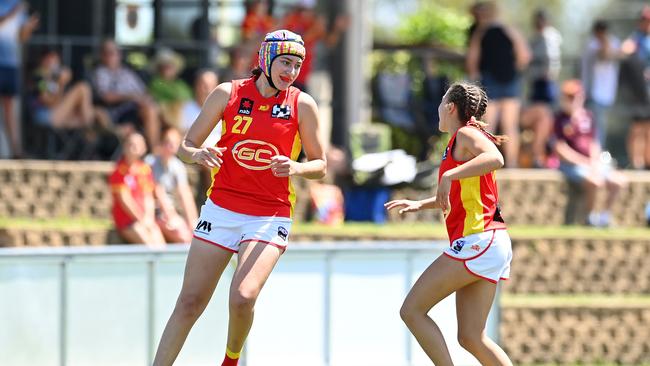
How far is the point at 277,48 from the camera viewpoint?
8.08 meters

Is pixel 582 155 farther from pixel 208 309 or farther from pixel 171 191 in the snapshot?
pixel 208 309

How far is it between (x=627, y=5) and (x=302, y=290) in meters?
12.2

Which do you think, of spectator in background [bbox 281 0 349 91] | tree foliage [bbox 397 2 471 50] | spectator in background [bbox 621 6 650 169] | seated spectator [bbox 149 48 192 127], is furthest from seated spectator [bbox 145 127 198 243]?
tree foliage [bbox 397 2 471 50]

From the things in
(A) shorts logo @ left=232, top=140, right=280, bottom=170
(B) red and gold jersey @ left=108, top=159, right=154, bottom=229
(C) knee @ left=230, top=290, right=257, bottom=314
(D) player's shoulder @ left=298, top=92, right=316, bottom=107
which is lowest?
(C) knee @ left=230, top=290, right=257, bottom=314

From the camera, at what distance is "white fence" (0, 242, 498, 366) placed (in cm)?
1016

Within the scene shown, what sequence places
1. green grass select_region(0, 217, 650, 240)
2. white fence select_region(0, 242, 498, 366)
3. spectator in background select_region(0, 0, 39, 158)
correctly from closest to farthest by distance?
white fence select_region(0, 242, 498, 366), green grass select_region(0, 217, 650, 240), spectator in background select_region(0, 0, 39, 158)

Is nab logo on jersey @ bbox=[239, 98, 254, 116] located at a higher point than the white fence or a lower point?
higher

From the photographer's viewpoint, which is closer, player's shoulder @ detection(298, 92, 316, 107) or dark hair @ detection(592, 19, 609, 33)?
player's shoulder @ detection(298, 92, 316, 107)

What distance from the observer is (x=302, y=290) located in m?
11.2

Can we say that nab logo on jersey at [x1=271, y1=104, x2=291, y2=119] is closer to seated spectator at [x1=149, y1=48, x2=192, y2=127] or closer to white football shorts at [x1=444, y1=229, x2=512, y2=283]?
white football shorts at [x1=444, y1=229, x2=512, y2=283]

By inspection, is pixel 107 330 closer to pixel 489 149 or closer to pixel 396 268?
pixel 396 268

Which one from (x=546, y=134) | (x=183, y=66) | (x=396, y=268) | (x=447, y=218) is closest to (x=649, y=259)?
(x=546, y=134)

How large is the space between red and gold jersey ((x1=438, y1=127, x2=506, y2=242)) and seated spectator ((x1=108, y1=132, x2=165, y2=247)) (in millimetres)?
5042

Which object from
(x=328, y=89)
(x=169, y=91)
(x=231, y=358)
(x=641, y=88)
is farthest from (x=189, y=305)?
(x=641, y=88)
